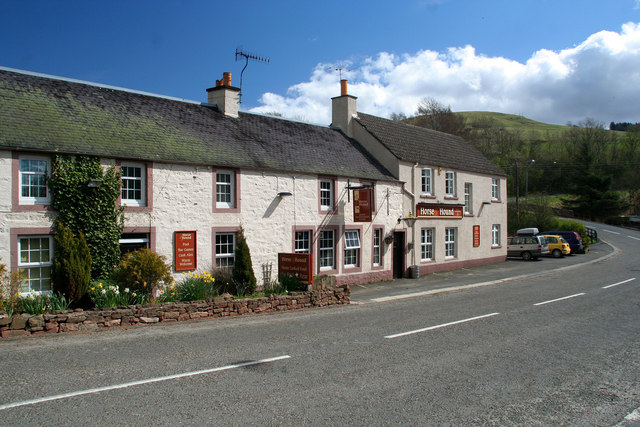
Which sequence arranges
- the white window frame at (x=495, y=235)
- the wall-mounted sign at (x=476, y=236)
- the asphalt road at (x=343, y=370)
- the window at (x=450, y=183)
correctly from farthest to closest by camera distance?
the white window frame at (x=495, y=235) < the wall-mounted sign at (x=476, y=236) < the window at (x=450, y=183) < the asphalt road at (x=343, y=370)

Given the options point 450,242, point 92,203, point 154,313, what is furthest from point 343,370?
point 450,242

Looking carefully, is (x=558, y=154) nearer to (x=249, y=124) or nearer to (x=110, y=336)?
(x=249, y=124)

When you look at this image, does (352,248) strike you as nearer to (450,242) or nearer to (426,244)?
(426,244)

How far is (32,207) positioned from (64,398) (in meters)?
8.42

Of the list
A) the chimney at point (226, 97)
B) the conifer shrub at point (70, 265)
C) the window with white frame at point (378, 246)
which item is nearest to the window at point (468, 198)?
the window with white frame at point (378, 246)

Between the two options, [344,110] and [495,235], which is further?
[495,235]

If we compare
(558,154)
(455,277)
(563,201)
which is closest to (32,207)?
(455,277)

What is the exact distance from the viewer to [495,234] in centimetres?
3334

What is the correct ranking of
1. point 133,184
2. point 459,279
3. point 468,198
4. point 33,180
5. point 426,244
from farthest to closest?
1. point 468,198
2. point 426,244
3. point 459,279
4. point 133,184
5. point 33,180

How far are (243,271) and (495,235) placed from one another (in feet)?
73.5

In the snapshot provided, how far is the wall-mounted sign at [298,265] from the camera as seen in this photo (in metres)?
16.3

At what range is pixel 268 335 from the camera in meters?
10.8

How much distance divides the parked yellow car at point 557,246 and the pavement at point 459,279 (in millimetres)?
1094

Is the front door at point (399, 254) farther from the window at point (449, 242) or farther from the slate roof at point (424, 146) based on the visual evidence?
the window at point (449, 242)
